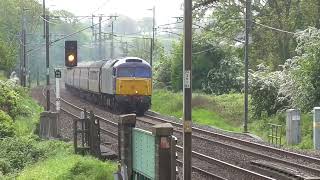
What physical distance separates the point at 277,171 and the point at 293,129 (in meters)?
7.42

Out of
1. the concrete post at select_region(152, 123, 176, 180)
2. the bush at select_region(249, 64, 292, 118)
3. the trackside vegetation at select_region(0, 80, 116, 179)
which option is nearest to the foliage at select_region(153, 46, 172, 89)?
the bush at select_region(249, 64, 292, 118)

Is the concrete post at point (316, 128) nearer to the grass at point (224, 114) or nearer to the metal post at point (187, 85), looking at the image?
the grass at point (224, 114)

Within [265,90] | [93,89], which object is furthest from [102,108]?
[265,90]

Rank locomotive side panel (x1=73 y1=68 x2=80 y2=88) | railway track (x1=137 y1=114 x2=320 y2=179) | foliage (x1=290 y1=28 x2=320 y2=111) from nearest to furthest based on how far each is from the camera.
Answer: railway track (x1=137 y1=114 x2=320 y2=179), foliage (x1=290 y1=28 x2=320 y2=111), locomotive side panel (x1=73 y1=68 x2=80 y2=88)

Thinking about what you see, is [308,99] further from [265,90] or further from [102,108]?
[102,108]

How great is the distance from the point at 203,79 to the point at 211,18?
276 inches

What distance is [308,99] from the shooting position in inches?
1019

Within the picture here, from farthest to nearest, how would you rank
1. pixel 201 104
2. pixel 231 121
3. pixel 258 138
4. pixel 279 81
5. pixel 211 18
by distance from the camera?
pixel 211 18 → pixel 201 104 → pixel 231 121 → pixel 279 81 → pixel 258 138

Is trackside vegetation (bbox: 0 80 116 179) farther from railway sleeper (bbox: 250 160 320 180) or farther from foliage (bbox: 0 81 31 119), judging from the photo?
railway sleeper (bbox: 250 160 320 180)

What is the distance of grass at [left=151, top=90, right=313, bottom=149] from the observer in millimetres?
25328

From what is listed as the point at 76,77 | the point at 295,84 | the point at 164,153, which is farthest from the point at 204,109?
the point at 164,153

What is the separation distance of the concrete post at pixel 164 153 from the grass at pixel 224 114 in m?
12.0

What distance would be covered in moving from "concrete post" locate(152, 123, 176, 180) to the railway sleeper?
4.49 meters

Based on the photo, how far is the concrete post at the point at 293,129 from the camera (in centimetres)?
2277
